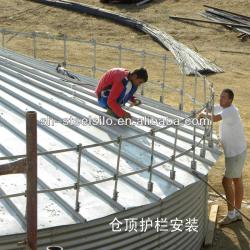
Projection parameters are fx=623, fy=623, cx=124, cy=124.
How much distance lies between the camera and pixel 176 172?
9.00 m

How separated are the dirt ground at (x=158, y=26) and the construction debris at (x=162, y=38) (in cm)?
39

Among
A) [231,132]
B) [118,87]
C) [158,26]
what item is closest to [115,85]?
[118,87]

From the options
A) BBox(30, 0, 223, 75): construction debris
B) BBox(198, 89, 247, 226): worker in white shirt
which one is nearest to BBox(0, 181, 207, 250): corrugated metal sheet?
BBox(198, 89, 247, 226): worker in white shirt

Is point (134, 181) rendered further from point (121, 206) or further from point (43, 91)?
point (43, 91)

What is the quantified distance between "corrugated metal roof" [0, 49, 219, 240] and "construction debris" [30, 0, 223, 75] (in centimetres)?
894

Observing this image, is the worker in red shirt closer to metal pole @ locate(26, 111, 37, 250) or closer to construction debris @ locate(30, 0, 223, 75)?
metal pole @ locate(26, 111, 37, 250)

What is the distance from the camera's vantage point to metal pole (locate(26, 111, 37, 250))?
18.8 feet

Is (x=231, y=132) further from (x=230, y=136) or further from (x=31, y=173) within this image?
(x=31, y=173)

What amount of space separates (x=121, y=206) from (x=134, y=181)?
0.82m

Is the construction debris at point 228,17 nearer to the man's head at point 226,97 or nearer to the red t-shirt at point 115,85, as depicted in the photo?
the man's head at point 226,97

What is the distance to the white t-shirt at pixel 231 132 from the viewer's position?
10.1m

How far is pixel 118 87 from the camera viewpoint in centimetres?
990

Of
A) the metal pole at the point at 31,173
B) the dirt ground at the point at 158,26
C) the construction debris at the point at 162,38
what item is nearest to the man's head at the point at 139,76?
the metal pole at the point at 31,173

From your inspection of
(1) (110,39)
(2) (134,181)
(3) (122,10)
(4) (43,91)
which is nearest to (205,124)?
(2) (134,181)
